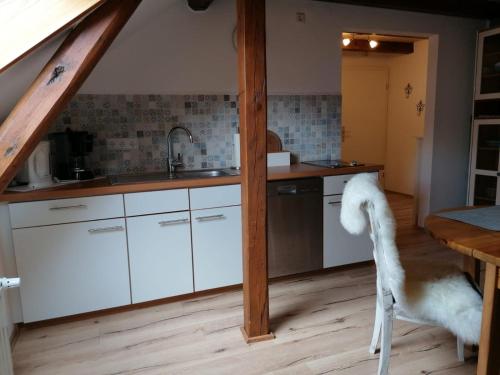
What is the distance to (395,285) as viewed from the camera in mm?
1587

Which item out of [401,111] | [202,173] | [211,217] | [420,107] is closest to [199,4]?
[202,173]

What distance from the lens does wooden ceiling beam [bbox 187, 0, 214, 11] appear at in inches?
106

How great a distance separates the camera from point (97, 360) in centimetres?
196

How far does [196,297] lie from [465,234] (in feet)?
5.87

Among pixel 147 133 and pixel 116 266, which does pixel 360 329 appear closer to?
pixel 116 266

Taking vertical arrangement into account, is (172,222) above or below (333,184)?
below

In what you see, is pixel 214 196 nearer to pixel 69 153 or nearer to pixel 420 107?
pixel 69 153

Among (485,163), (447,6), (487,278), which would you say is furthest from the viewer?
(485,163)

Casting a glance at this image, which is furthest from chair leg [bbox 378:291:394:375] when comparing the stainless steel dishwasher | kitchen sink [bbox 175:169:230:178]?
kitchen sink [bbox 175:169:230:178]

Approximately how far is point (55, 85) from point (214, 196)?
4.18ft

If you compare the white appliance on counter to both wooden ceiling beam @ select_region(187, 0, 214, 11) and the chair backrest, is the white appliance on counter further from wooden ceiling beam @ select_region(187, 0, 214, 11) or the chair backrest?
the chair backrest

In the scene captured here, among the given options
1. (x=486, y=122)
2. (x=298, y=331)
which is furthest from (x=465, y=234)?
(x=486, y=122)

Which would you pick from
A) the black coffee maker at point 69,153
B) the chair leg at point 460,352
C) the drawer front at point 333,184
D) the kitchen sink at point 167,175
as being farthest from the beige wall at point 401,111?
the black coffee maker at point 69,153

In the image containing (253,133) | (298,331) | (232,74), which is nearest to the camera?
(253,133)
